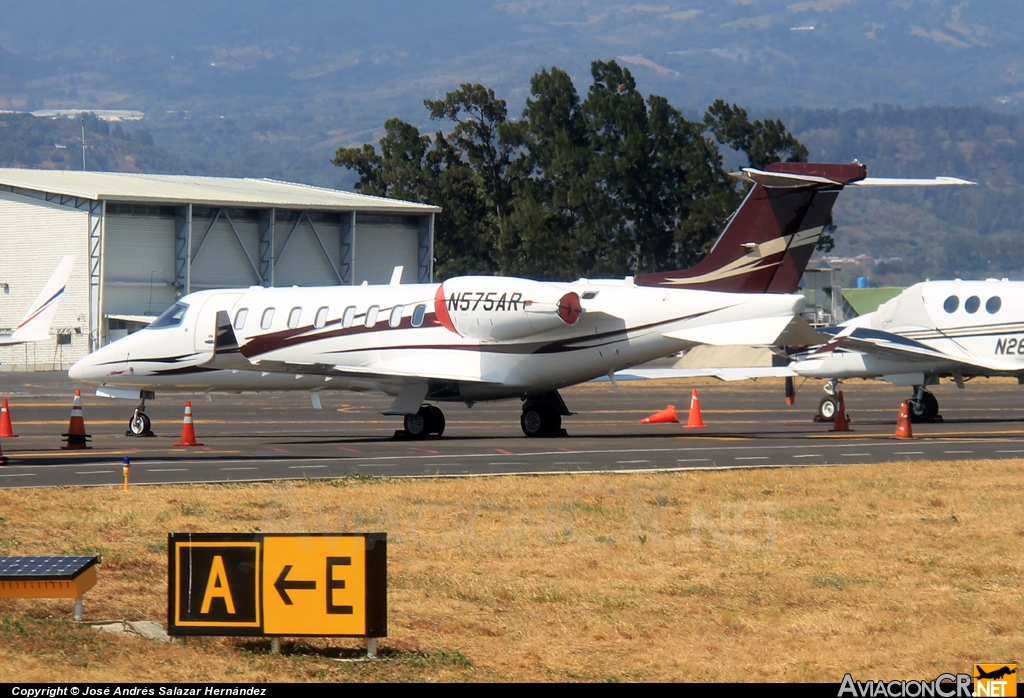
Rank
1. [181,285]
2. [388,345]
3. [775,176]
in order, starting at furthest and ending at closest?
[181,285]
[388,345]
[775,176]

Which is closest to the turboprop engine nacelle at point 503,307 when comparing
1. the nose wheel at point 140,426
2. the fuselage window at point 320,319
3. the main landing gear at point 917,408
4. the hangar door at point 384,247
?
the fuselage window at point 320,319

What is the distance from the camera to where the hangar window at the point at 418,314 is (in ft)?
90.1

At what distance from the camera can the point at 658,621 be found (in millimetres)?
10961

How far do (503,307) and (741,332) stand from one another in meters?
4.67

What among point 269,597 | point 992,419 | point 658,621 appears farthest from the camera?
point 992,419

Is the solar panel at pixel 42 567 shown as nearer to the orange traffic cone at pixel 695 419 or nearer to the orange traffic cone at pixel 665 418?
the orange traffic cone at pixel 695 419

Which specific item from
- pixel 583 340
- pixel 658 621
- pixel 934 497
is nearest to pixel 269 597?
pixel 658 621

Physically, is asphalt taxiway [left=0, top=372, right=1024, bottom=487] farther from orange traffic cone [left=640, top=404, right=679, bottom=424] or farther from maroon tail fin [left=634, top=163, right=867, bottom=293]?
maroon tail fin [left=634, top=163, right=867, bottom=293]

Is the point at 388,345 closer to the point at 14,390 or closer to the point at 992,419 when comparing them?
the point at 992,419

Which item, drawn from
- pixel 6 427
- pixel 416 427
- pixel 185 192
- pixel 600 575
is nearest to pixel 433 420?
pixel 416 427

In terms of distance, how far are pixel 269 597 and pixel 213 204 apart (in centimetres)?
6525

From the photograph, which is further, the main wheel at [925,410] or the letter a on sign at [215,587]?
the main wheel at [925,410]

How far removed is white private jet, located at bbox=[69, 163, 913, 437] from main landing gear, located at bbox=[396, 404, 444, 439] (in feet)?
0.08

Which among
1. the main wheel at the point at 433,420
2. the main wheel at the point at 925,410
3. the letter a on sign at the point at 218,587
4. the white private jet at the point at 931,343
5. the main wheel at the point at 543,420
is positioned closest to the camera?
the letter a on sign at the point at 218,587
